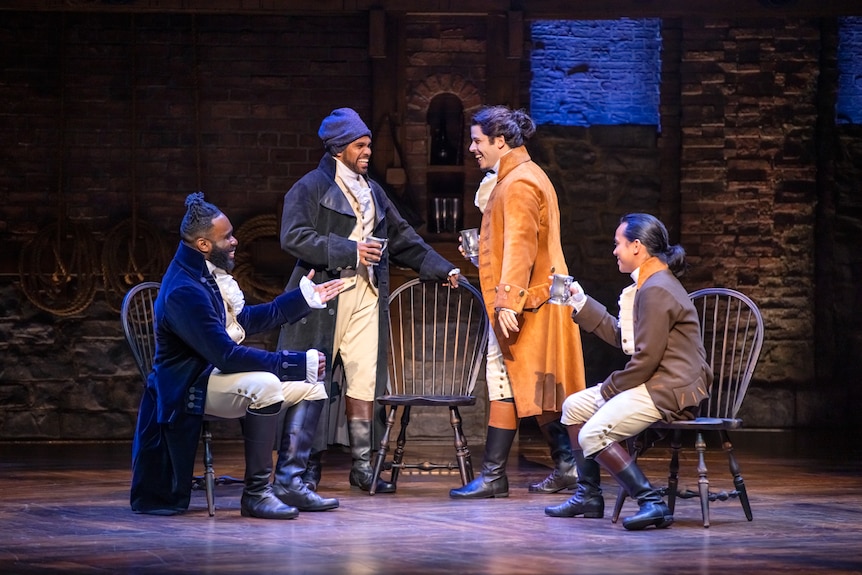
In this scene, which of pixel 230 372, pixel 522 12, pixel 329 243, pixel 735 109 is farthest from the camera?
pixel 735 109

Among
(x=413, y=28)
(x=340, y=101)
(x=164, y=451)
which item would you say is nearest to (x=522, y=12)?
(x=413, y=28)

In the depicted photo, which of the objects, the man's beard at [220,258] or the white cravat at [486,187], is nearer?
the man's beard at [220,258]

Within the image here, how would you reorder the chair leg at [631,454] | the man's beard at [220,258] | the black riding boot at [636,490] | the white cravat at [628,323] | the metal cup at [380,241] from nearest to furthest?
1. the black riding boot at [636,490]
2. the chair leg at [631,454]
3. the white cravat at [628,323]
4. the man's beard at [220,258]
5. the metal cup at [380,241]

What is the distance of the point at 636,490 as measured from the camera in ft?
14.0

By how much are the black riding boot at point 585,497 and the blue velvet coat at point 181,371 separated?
3.55 ft

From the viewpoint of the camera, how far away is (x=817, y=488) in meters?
5.33

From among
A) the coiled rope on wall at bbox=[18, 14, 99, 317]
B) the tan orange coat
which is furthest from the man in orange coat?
the coiled rope on wall at bbox=[18, 14, 99, 317]

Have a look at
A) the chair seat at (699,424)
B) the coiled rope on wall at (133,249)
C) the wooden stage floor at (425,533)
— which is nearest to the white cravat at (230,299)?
the wooden stage floor at (425,533)

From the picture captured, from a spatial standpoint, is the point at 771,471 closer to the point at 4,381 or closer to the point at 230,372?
the point at 230,372

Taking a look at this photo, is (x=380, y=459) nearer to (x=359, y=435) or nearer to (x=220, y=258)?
(x=359, y=435)

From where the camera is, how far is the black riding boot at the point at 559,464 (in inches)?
205

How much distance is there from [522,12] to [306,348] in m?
2.69

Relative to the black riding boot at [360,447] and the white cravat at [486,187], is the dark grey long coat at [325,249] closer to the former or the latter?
the black riding boot at [360,447]

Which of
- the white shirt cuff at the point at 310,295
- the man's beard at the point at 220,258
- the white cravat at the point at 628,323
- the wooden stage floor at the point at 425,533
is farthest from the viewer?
the white shirt cuff at the point at 310,295
